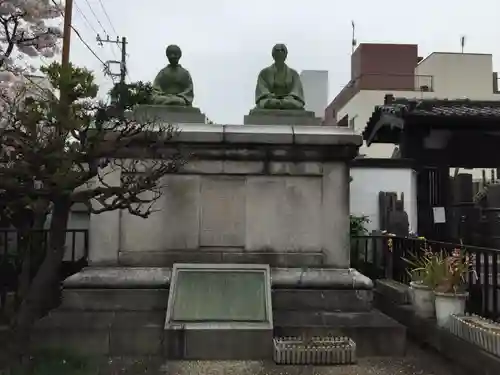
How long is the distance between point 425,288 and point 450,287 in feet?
1.60

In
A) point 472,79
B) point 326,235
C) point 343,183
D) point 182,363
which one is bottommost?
point 182,363

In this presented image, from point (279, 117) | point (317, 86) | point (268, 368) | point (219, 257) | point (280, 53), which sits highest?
point (317, 86)

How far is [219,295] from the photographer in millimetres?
5930

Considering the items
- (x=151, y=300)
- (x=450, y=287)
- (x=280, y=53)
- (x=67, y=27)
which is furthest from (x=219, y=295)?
(x=67, y=27)

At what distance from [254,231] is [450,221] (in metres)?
7.61

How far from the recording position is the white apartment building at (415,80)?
33562 mm

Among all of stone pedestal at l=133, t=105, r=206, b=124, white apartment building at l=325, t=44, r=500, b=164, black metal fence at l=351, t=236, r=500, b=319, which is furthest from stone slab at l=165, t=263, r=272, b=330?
white apartment building at l=325, t=44, r=500, b=164

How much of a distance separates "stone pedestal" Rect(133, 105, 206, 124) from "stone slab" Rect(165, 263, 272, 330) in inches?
73.9

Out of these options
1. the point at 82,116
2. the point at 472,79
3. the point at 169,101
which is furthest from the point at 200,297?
the point at 472,79

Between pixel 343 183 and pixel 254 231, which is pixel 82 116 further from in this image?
pixel 343 183

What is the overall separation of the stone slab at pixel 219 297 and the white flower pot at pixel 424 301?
1.71m

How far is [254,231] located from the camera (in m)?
6.68

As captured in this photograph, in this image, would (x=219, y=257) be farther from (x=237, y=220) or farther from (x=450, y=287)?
(x=450, y=287)

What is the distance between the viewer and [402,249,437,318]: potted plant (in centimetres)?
597
